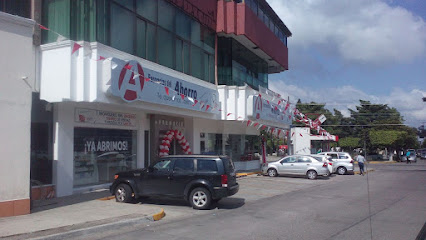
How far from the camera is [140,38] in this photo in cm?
1608

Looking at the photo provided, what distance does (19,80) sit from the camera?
33.3 feet

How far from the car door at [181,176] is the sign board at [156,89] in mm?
3328

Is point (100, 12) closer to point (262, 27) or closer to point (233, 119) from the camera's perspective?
point (233, 119)

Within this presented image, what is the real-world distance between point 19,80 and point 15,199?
10.1ft

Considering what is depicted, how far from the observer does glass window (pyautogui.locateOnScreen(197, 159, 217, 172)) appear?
1180 cm

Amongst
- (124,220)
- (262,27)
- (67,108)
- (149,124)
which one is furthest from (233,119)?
(124,220)

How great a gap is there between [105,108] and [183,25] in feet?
21.6

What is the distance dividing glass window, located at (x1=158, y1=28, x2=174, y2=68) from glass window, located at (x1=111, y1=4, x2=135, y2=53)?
213 centimetres

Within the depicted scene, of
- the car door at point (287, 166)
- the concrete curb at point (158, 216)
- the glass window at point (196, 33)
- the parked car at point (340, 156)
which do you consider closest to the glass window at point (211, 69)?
the glass window at point (196, 33)

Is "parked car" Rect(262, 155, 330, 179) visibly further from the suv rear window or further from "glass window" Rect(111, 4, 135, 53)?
"glass window" Rect(111, 4, 135, 53)

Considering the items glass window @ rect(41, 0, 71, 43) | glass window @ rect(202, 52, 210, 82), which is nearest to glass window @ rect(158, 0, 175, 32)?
glass window @ rect(202, 52, 210, 82)

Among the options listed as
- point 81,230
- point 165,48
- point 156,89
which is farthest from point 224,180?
point 165,48

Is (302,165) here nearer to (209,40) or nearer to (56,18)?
(209,40)

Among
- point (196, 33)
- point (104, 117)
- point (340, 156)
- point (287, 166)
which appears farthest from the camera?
point (340, 156)
